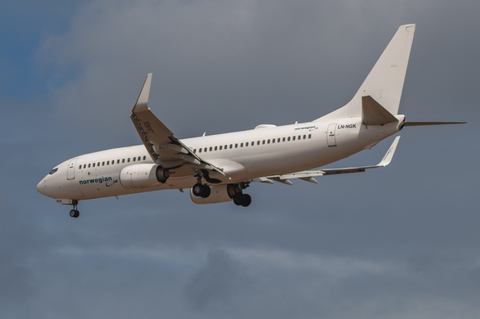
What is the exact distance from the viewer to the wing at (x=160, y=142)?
32.2m

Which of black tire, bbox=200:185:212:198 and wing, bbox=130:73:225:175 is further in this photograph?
black tire, bbox=200:185:212:198

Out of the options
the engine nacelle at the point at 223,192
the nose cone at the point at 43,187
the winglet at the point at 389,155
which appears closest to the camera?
the winglet at the point at 389,155

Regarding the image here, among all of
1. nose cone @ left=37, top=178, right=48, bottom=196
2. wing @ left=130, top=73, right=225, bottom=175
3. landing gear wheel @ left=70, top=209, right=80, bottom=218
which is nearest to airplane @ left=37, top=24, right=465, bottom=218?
wing @ left=130, top=73, right=225, bottom=175

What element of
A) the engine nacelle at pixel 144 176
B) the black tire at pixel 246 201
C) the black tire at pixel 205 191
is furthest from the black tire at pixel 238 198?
the engine nacelle at pixel 144 176

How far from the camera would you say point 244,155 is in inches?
1361

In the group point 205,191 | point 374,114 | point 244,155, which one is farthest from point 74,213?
point 374,114

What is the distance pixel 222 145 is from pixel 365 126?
7779 mm

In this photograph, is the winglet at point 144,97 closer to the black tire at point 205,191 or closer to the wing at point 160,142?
the wing at point 160,142

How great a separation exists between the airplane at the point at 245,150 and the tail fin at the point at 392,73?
48 millimetres

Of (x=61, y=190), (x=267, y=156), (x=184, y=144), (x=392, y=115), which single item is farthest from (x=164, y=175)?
(x=392, y=115)

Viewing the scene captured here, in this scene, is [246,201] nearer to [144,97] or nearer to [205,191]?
[205,191]

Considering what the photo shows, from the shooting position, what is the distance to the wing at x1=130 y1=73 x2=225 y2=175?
32156 millimetres

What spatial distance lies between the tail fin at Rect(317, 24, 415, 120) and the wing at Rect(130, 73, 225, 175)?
27.2 feet

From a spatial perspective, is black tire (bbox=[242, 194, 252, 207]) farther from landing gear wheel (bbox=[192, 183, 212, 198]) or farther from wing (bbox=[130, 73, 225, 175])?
wing (bbox=[130, 73, 225, 175])
